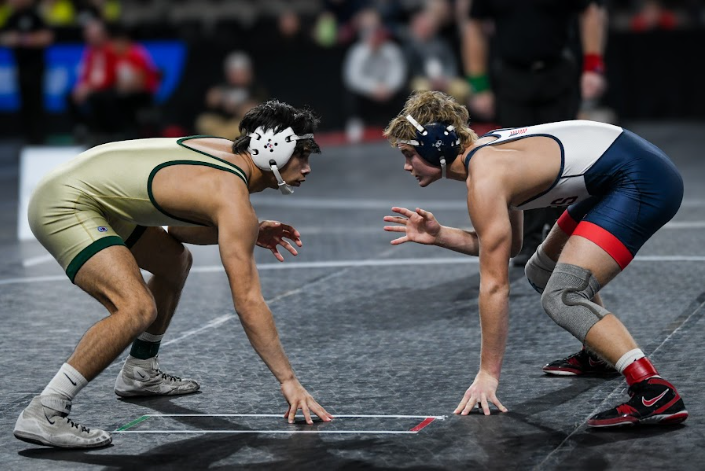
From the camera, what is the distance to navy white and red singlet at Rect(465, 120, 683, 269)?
4.75 m

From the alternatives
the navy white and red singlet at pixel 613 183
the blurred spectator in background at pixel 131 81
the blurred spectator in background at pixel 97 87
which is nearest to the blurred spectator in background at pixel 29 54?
the blurred spectator in background at pixel 97 87

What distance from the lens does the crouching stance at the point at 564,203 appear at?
14.9 ft

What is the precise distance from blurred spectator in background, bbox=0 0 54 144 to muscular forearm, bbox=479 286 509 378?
12.4m

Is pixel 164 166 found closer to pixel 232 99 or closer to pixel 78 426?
pixel 78 426

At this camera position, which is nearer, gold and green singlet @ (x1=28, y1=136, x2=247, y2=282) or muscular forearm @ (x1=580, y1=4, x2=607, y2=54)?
gold and green singlet @ (x1=28, y1=136, x2=247, y2=282)

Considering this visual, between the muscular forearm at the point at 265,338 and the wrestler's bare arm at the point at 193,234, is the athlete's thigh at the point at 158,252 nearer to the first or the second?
the wrestler's bare arm at the point at 193,234

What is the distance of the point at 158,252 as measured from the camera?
203 inches

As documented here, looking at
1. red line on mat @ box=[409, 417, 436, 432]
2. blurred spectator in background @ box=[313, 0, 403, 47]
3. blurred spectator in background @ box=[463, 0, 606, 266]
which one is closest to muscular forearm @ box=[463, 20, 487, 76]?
blurred spectator in background @ box=[463, 0, 606, 266]

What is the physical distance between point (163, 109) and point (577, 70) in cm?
961

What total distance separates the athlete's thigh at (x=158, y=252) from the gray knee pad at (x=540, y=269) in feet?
4.96

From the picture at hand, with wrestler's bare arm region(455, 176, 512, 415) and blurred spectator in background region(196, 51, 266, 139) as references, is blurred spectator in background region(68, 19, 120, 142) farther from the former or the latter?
wrestler's bare arm region(455, 176, 512, 415)

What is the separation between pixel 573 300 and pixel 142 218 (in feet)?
5.55

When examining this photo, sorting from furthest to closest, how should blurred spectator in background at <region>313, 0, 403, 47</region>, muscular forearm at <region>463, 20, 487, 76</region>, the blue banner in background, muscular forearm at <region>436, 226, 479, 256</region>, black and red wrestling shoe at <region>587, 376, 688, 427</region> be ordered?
blurred spectator in background at <region>313, 0, 403, 47</region>, the blue banner in background, muscular forearm at <region>463, 20, 487, 76</region>, muscular forearm at <region>436, 226, 479, 256</region>, black and red wrestling shoe at <region>587, 376, 688, 427</region>

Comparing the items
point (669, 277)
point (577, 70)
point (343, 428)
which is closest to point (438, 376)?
point (343, 428)
